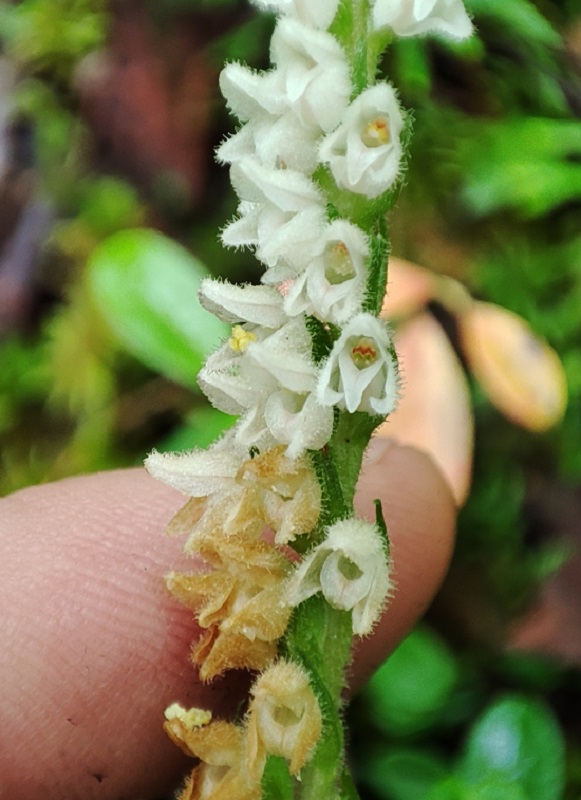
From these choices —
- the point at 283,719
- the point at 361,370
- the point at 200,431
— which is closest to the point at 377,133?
the point at 361,370

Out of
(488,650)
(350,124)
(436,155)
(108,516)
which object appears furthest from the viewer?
(436,155)

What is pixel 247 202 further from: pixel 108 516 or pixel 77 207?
pixel 77 207

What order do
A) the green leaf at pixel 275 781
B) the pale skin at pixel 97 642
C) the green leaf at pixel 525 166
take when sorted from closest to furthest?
the green leaf at pixel 275 781 < the pale skin at pixel 97 642 < the green leaf at pixel 525 166

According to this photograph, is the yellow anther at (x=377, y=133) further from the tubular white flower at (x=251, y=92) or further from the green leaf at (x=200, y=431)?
the green leaf at (x=200, y=431)

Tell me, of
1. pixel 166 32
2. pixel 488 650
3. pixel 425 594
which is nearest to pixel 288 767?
pixel 425 594

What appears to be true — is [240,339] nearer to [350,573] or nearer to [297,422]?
[297,422]

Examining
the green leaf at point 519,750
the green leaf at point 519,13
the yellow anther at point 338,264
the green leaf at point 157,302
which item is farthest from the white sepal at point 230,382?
the green leaf at point 519,13
